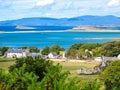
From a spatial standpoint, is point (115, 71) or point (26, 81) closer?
point (26, 81)

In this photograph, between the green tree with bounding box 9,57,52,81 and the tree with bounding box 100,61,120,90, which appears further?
the tree with bounding box 100,61,120,90

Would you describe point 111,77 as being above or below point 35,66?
below

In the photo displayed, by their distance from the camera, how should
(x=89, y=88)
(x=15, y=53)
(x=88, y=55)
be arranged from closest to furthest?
(x=89, y=88) → (x=88, y=55) → (x=15, y=53)

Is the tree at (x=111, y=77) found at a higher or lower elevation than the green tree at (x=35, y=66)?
lower

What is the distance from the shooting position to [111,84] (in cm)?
3509

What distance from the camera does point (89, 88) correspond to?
38.0 feet

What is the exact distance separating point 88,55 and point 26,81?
73108mm

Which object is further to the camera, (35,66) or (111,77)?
(111,77)

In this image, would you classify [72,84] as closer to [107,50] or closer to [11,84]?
[11,84]

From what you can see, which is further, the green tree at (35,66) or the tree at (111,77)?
the tree at (111,77)

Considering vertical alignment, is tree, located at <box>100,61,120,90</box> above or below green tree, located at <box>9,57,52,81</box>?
below

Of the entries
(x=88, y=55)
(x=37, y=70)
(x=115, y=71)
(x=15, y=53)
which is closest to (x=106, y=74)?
(x=115, y=71)

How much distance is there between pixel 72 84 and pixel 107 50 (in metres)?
76.1

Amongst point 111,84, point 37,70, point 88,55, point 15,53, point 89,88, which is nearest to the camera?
point 89,88
